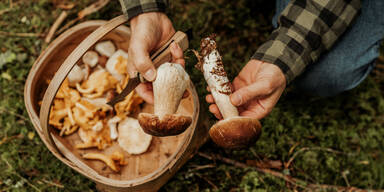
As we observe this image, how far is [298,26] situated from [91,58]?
1.75 metres

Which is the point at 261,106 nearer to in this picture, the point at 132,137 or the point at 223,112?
the point at 223,112

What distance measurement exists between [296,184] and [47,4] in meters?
2.96

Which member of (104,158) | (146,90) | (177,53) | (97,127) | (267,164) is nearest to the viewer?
(177,53)

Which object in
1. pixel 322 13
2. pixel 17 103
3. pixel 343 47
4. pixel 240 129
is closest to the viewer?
pixel 240 129

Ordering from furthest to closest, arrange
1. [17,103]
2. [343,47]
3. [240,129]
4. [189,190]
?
[17,103] → [189,190] → [343,47] → [240,129]

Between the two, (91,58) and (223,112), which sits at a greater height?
(91,58)

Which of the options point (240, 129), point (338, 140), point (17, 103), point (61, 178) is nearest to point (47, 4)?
point (17, 103)

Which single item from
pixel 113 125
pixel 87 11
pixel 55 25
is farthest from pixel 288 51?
pixel 55 25

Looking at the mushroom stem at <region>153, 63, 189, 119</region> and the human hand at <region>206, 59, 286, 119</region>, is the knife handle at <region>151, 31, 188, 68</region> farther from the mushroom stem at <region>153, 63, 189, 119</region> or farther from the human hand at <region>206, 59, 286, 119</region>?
the human hand at <region>206, 59, 286, 119</region>

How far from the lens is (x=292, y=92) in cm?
298

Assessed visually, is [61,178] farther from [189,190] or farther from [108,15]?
[108,15]

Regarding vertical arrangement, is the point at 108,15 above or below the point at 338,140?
above

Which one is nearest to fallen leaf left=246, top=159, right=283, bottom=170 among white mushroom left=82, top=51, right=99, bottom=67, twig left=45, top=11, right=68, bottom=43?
white mushroom left=82, top=51, right=99, bottom=67

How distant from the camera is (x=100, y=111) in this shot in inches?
98.5
